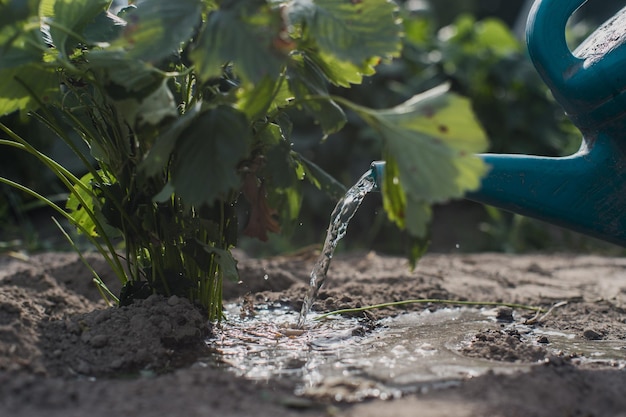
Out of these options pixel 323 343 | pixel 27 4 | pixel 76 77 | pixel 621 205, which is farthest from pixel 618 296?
pixel 27 4

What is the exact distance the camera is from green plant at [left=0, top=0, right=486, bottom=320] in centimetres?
115

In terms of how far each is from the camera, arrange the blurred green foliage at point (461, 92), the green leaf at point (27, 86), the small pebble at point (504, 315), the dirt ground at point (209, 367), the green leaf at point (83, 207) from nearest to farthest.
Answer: the dirt ground at point (209, 367) < the green leaf at point (27, 86) < the green leaf at point (83, 207) < the small pebble at point (504, 315) < the blurred green foliage at point (461, 92)

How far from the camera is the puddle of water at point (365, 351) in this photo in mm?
1237

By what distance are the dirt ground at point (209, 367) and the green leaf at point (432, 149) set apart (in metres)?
0.30

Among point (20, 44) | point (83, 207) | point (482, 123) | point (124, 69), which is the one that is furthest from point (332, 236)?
point (482, 123)

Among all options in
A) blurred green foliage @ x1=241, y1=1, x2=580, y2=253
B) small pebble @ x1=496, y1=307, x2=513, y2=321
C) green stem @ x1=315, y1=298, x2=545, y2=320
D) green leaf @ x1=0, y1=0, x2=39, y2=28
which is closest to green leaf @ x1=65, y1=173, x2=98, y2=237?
green leaf @ x1=0, y1=0, x2=39, y2=28

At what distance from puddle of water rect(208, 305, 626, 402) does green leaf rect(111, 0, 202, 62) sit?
0.57m

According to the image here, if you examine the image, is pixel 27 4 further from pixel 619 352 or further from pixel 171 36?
pixel 619 352

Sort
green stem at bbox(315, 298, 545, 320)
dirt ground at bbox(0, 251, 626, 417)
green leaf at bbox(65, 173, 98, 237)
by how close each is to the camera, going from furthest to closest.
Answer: green stem at bbox(315, 298, 545, 320), green leaf at bbox(65, 173, 98, 237), dirt ground at bbox(0, 251, 626, 417)

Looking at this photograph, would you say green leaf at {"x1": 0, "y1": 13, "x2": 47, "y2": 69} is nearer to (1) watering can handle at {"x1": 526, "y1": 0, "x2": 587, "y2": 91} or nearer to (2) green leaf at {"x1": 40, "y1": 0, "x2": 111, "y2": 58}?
(2) green leaf at {"x1": 40, "y1": 0, "x2": 111, "y2": 58}

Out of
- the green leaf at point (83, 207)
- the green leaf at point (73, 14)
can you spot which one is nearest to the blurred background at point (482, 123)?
the green leaf at point (83, 207)

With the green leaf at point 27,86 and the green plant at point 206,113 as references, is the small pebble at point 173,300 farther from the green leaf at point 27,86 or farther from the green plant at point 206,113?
the green leaf at point 27,86

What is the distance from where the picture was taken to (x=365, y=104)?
4.15 m

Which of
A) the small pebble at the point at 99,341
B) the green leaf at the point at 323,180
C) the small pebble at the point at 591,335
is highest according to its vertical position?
the green leaf at the point at 323,180
